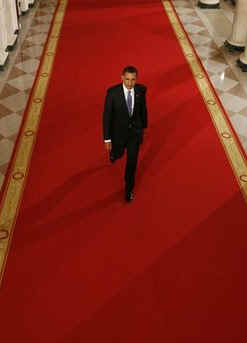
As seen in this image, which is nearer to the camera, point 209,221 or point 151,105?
point 209,221

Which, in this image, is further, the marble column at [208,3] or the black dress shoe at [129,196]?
the marble column at [208,3]

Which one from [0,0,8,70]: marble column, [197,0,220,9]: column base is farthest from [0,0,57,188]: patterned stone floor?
[197,0,220,9]: column base

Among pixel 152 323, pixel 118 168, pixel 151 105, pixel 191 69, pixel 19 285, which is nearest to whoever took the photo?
pixel 152 323

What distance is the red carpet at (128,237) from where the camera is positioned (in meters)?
3.41

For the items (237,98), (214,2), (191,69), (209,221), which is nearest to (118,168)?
(209,221)

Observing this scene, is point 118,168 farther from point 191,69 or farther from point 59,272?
point 191,69

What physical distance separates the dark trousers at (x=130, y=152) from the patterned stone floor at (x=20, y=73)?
1320mm

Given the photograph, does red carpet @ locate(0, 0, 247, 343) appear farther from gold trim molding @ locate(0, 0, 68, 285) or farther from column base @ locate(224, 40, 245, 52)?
column base @ locate(224, 40, 245, 52)

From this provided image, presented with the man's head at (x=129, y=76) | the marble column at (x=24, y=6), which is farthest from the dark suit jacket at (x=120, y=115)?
the marble column at (x=24, y=6)

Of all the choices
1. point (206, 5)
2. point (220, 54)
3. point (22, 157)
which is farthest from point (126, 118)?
point (206, 5)

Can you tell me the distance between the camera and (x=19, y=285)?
365 cm

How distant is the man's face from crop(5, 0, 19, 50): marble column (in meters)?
4.15

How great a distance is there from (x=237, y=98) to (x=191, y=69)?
3.43 ft

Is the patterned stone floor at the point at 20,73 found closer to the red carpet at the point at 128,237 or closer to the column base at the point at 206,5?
the red carpet at the point at 128,237
